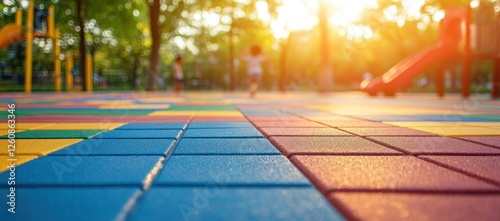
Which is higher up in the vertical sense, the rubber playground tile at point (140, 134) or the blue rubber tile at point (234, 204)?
the rubber playground tile at point (140, 134)

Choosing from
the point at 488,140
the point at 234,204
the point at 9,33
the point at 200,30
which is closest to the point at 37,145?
the point at 234,204

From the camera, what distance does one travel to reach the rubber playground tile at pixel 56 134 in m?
3.22

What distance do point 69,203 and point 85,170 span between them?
1.86 ft

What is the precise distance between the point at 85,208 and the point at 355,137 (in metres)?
2.34

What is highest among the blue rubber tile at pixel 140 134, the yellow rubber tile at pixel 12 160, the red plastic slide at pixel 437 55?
the red plastic slide at pixel 437 55

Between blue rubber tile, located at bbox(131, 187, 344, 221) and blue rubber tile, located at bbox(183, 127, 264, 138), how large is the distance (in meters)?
1.66

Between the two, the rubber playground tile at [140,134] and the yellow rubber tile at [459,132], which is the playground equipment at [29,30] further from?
the yellow rubber tile at [459,132]

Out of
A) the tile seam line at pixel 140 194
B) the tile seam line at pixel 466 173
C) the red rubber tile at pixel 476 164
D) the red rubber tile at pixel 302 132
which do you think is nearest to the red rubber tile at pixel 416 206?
the tile seam line at pixel 466 173

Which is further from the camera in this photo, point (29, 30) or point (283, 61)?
point (283, 61)

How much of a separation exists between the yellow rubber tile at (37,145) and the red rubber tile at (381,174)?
164 centimetres

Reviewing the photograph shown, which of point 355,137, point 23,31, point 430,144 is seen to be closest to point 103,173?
point 355,137

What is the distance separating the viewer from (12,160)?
2.21 metres

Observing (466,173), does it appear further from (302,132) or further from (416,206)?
(302,132)

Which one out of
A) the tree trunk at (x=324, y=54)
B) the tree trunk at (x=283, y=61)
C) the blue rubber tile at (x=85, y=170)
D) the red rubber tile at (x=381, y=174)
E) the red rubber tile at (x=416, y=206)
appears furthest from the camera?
the tree trunk at (x=283, y=61)
